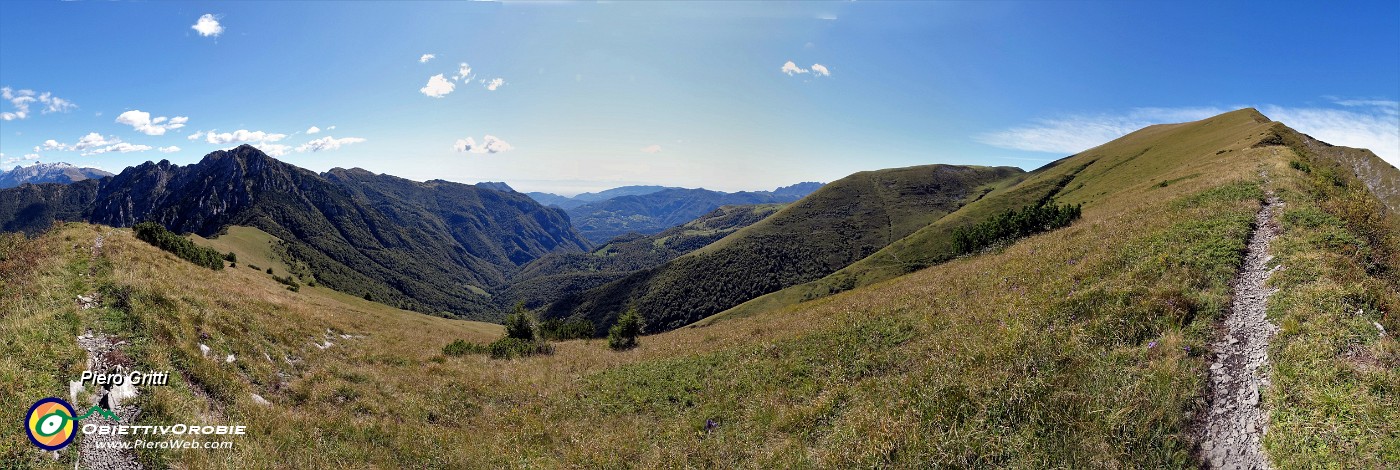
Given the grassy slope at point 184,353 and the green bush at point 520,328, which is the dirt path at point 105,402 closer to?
the grassy slope at point 184,353

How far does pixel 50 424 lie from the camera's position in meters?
8.30

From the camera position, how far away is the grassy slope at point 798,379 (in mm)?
8508

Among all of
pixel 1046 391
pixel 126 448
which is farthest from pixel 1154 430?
pixel 126 448

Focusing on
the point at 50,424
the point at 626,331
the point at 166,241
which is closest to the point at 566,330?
the point at 626,331

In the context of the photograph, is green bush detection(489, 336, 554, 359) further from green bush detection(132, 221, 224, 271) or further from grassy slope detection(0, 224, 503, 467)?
green bush detection(132, 221, 224, 271)

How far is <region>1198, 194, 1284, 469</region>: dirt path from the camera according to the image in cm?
770

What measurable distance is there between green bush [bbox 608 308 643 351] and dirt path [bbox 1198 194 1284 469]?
26423 mm

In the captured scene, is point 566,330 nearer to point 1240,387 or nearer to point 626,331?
point 626,331

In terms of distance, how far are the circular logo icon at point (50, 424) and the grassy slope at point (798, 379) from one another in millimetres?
309

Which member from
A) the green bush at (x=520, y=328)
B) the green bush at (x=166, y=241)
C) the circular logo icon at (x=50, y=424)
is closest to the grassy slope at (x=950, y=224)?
the green bush at (x=520, y=328)

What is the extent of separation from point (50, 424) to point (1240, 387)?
73.3 ft

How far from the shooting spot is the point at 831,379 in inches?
535

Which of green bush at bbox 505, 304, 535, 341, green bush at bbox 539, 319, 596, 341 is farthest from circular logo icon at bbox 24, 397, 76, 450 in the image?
green bush at bbox 539, 319, 596, 341

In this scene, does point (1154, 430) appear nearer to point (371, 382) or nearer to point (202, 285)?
point (371, 382)
